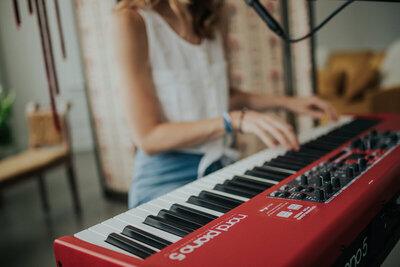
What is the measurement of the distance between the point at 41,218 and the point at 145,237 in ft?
10.9

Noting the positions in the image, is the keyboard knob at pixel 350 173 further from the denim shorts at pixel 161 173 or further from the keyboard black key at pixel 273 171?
the denim shorts at pixel 161 173

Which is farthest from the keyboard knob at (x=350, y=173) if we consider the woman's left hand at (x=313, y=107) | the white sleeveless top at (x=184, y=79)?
the woman's left hand at (x=313, y=107)

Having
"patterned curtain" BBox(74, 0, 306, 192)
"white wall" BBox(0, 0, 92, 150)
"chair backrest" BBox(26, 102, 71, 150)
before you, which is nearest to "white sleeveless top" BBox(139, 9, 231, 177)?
"patterned curtain" BBox(74, 0, 306, 192)

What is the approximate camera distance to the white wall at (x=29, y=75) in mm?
5344

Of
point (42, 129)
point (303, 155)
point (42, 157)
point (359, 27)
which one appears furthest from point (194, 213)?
point (359, 27)

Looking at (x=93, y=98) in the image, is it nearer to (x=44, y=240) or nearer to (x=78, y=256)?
(x=44, y=240)

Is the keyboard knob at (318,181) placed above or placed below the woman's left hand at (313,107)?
below

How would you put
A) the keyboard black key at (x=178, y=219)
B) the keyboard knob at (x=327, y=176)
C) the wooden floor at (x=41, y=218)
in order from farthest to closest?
the wooden floor at (x=41, y=218) → the keyboard knob at (x=327, y=176) → the keyboard black key at (x=178, y=219)

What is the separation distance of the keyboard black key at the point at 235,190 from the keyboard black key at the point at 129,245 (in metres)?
0.26

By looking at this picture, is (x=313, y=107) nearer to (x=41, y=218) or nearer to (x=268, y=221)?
(x=268, y=221)

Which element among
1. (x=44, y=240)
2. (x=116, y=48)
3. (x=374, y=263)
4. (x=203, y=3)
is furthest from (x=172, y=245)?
(x=44, y=240)

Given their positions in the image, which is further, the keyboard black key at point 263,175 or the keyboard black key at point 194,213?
the keyboard black key at point 263,175

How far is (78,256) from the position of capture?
58 centimetres

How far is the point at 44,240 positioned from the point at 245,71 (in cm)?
228
